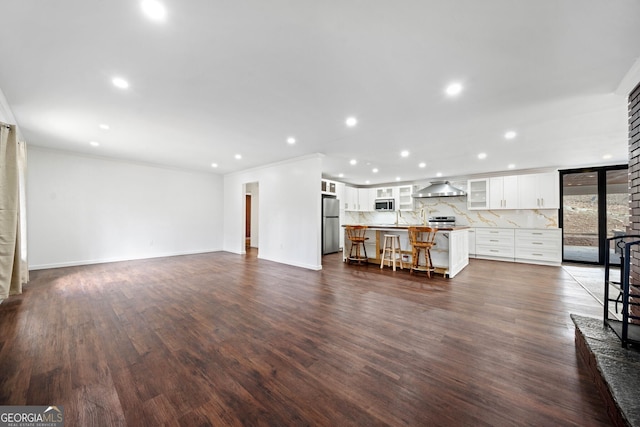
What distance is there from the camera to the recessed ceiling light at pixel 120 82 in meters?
2.45

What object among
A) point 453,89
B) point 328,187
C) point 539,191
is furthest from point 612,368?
point 328,187

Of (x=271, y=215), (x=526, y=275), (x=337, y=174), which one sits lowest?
(x=526, y=275)

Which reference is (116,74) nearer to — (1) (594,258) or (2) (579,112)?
(2) (579,112)

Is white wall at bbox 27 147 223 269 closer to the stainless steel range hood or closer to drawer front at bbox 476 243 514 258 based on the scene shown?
the stainless steel range hood

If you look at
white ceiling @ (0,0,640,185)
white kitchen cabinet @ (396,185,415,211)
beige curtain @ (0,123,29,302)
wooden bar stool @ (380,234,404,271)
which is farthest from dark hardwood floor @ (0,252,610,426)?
white kitchen cabinet @ (396,185,415,211)

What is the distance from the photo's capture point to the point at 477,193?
714 centimetres

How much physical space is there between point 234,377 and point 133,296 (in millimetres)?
2673

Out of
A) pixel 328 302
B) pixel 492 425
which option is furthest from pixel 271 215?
pixel 492 425

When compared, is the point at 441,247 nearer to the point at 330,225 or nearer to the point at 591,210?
the point at 330,225

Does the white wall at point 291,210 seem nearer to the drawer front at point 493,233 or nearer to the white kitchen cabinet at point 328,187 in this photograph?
the white kitchen cabinet at point 328,187

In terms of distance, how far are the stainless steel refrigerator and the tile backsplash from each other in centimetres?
117

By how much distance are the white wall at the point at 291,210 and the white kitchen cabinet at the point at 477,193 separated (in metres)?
4.86

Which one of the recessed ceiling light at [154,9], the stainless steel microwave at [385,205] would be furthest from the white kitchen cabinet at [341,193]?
the recessed ceiling light at [154,9]

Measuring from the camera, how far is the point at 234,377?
1.74m
